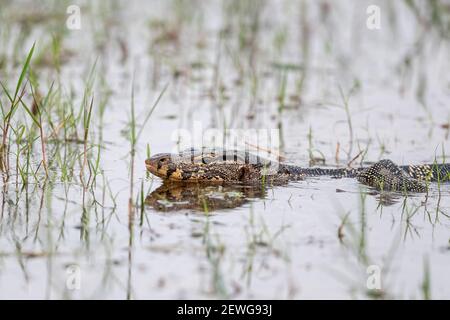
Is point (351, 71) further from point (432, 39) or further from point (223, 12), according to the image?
point (223, 12)

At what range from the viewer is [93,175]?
679cm

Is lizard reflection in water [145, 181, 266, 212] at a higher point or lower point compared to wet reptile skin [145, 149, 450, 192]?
lower

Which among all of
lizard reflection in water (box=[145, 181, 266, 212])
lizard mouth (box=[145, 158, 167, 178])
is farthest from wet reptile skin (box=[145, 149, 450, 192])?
lizard reflection in water (box=[145, 181, 266, 212])

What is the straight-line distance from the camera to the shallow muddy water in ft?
15.8

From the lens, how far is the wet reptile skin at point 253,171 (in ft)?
22.7

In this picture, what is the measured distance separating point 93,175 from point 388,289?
3.01 metres

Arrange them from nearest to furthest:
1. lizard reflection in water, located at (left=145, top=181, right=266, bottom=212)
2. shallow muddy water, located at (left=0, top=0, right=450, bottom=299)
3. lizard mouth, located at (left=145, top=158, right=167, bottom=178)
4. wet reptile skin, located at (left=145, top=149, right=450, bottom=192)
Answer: shallow muddy water, located at (left=0, top=0, right=450, bottom=299) → lizard reflection in water, located at (left=145, top=181, right=266, bottom=212) → lizard mouth, located at (left=145, top=158, right=167, bottom=178) → wet reptile skin, located at (left=145, top=149, right=450, bottom=192)

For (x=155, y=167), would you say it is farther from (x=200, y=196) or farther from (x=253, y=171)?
(x=253, y=171)

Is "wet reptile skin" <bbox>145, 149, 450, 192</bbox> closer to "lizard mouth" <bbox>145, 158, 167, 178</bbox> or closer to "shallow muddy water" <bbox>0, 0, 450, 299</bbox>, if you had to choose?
"lizard mouth" <bbox>145, 158, 167, 178</bbox>

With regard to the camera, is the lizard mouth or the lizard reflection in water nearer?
the lizard reflection in water

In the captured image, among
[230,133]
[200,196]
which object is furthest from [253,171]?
[230,133]

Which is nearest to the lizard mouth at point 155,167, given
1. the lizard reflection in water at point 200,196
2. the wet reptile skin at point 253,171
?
the wet reptile skin at point 253,171

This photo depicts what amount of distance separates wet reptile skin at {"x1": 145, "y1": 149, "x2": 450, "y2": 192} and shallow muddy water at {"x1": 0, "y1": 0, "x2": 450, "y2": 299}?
6.2 inches
